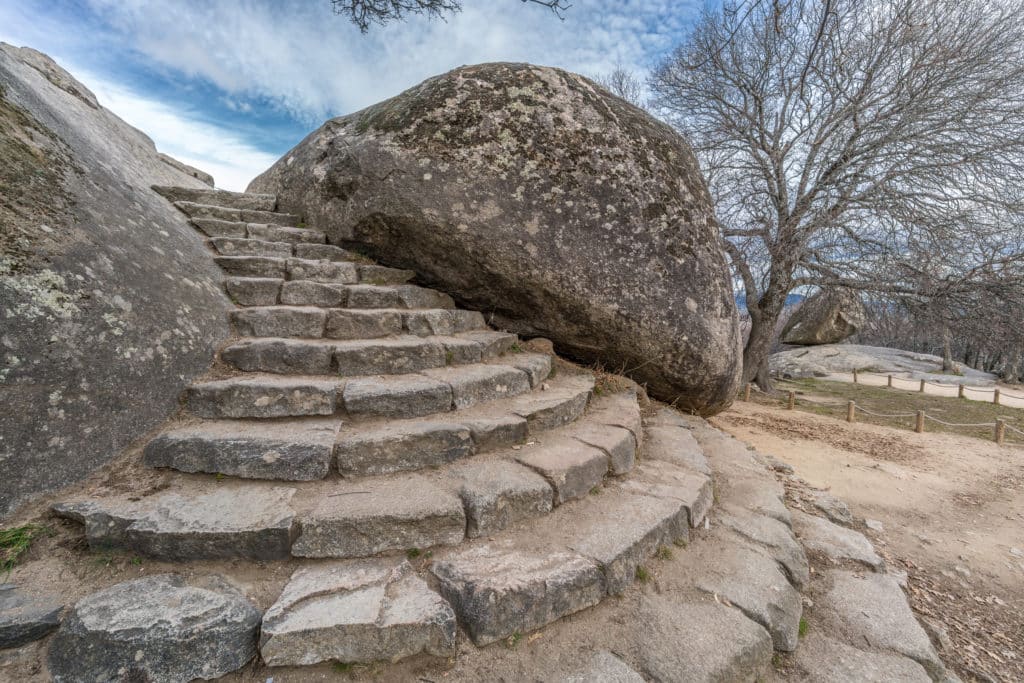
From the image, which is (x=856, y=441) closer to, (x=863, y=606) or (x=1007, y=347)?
(x=1007, y=347)

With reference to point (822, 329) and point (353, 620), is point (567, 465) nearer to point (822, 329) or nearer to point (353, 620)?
point (353, 620)

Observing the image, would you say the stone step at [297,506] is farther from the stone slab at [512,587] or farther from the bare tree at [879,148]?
the bare tree at [879,148]

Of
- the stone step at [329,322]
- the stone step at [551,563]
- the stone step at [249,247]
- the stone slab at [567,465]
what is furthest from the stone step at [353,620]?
the stone step at [249,247]

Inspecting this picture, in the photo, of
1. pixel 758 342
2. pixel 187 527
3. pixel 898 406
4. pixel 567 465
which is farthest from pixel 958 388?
pixel 187 527

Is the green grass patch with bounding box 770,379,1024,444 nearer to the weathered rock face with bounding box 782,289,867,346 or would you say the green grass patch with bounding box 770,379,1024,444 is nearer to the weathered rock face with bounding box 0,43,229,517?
the weathered rock face with bounding box 782,289,867,346

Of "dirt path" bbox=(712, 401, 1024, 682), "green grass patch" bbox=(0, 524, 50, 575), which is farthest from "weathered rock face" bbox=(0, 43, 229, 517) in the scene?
"dirt path" bbox=(712, 401, 1024, 682)

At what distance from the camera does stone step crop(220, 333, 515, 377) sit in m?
2.45

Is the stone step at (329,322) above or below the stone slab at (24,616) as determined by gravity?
above

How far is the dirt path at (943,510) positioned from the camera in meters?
2.17

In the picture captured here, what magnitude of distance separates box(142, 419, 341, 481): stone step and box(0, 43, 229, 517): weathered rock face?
226 mm

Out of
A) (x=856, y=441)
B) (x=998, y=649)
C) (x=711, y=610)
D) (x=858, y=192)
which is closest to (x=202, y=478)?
(x=711, y=610)

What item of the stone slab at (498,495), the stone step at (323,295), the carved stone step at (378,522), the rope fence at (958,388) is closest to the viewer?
the carved stone step at (378,522)

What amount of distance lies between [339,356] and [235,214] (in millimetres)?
2556

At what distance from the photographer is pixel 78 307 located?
189 centimetres
